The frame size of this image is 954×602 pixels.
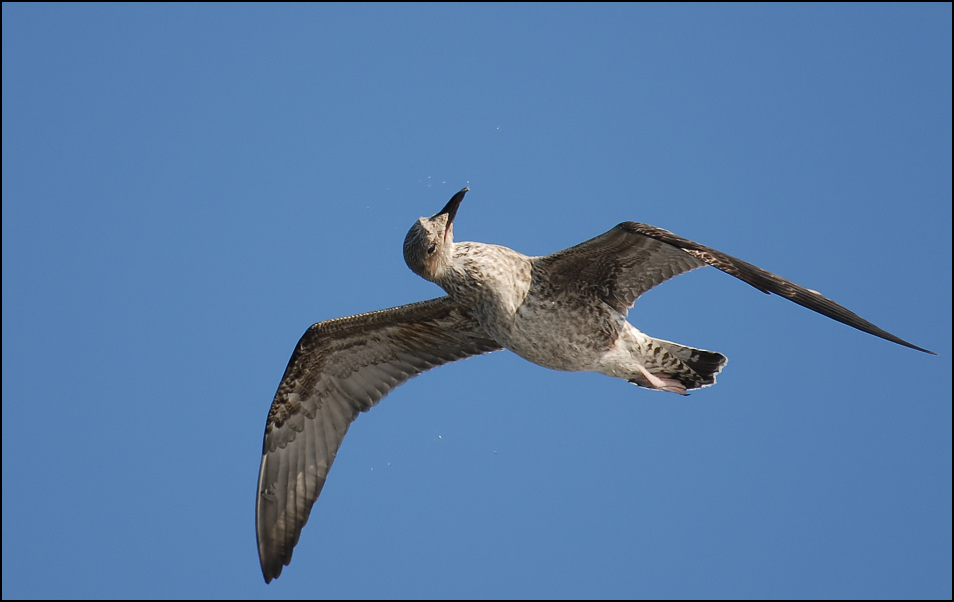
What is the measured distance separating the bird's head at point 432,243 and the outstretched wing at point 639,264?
27.4 inches

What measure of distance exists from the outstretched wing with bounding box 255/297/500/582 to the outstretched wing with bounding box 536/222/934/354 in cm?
103

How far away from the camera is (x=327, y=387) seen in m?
8.06

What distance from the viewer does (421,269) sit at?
6.87 metres

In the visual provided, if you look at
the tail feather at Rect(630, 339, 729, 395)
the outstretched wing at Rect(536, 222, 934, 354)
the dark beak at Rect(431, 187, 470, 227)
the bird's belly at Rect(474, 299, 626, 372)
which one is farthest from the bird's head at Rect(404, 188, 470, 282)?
the tail feather at Rect(630, 339, 729, 395)

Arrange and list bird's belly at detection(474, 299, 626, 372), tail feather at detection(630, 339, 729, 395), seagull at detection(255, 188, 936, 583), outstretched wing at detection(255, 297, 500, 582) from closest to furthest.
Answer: seagull at detection(255, 188, 936, 583) < bird's belly at detection(474, 299, 626, 372) < tail feather at detection(630, 339, 729, 395) < outstretched wing at detection(255, 297, 500, 582)

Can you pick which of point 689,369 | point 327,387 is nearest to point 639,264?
point 689,369

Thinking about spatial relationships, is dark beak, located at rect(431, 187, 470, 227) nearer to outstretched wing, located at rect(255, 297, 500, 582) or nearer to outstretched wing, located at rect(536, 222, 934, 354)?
outstretched wing, located at rect(536, 222, 934, 354)

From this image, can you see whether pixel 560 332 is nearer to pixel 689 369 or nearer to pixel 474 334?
pixel 474 334

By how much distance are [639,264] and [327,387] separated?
2682mm

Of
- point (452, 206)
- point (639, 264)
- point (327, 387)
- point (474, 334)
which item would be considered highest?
point (452, 206)

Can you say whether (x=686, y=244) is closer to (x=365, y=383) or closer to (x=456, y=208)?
(x=456, y=208)

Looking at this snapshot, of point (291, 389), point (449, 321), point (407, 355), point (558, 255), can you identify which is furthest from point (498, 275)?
point (291, 389)

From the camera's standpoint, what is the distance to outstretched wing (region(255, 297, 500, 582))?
25.5 ft

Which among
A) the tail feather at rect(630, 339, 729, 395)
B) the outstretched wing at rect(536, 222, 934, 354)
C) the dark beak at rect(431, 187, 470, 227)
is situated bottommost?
the tail feather at rect(630, 339, 729, 395)
